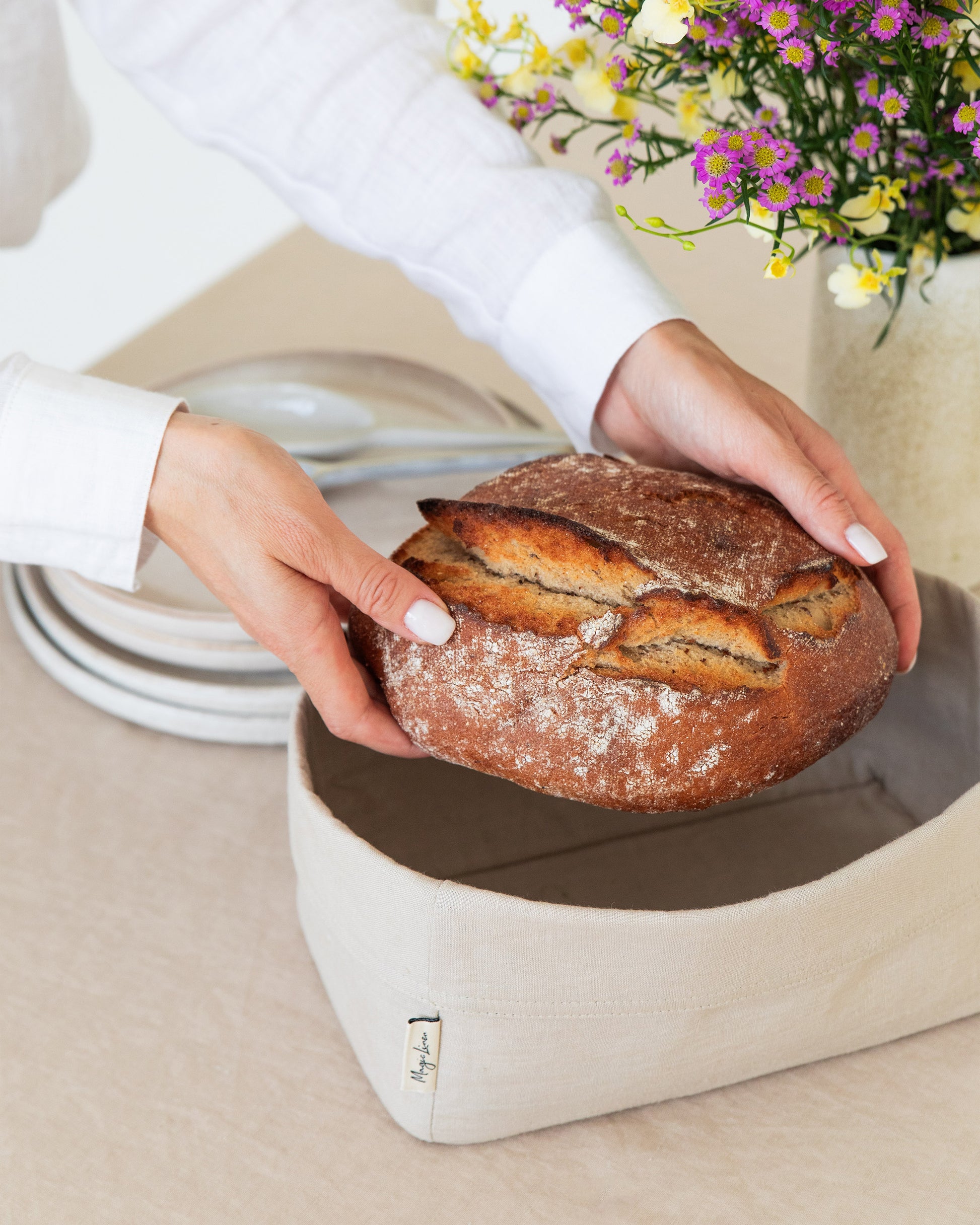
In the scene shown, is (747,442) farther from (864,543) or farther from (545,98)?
(545,98)

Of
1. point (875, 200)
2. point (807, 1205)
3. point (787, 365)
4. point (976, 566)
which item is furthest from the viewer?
point (787, 365)

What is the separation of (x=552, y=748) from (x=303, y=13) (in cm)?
67

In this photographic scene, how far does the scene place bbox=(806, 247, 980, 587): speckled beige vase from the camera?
75cm

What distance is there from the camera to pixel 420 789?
2.49ft

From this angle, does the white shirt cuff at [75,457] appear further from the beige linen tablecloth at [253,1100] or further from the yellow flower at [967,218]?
the yellow flower at [967,218]

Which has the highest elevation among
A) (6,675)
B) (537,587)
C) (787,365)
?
(537,587)

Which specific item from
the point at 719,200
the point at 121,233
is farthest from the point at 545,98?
the point at 121,233

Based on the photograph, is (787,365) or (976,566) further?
(787,365)

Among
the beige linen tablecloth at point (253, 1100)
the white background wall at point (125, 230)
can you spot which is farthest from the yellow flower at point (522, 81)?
the white background wall at point (125, 230)

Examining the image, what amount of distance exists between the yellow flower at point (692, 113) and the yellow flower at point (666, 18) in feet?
0.64


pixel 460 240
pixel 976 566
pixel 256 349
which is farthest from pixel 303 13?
pixel 976 566

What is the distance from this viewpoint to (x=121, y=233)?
2988mm

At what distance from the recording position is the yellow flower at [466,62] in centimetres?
83

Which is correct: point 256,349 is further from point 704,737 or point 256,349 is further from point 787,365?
point 704,737
